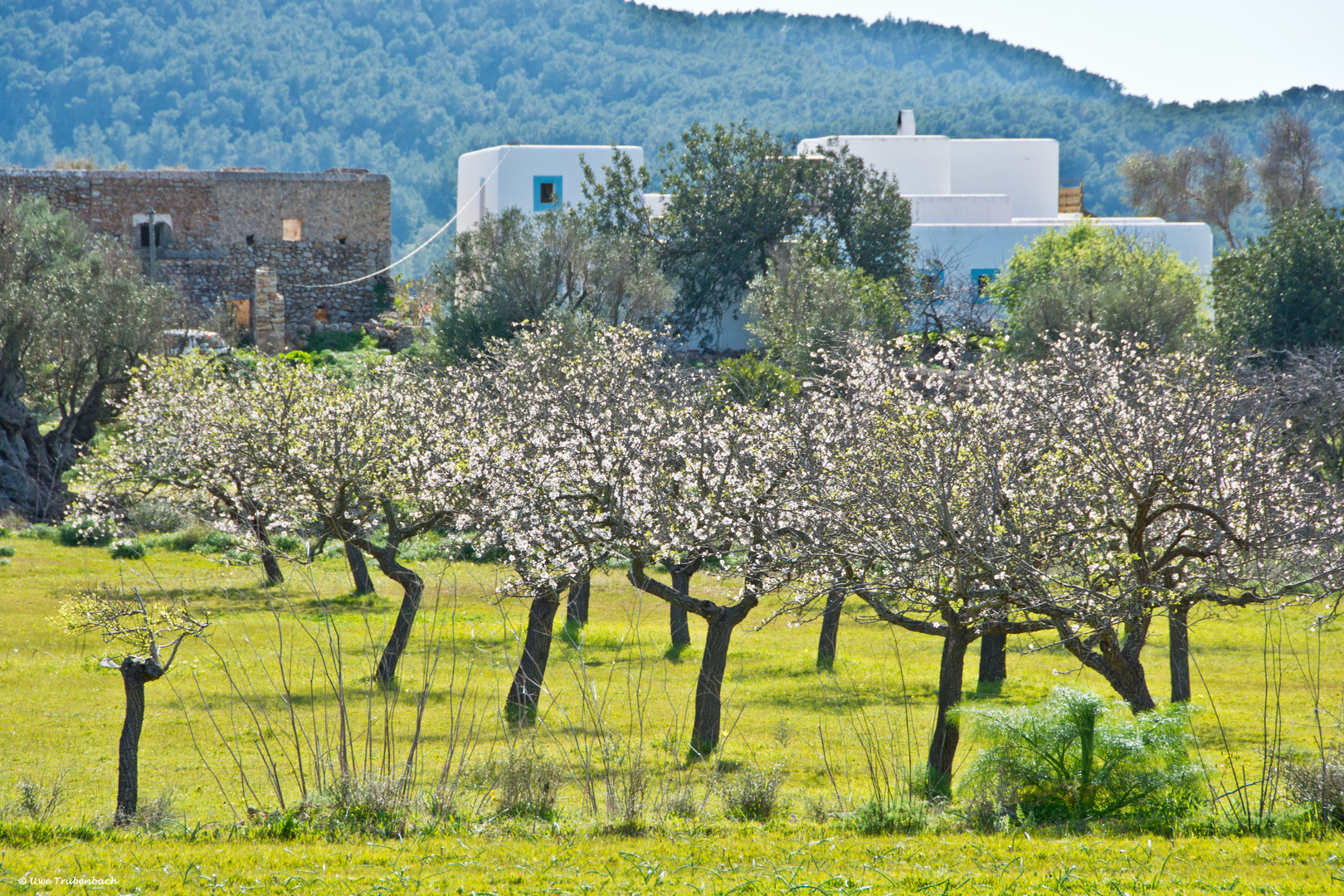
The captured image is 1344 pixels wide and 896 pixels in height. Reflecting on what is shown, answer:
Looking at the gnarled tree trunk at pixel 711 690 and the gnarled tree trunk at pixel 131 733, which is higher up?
the gnarled tree trunk at pixel 131 733

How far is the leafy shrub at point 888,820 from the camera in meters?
7.70

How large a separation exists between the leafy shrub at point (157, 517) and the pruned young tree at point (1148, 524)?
19.9 meters

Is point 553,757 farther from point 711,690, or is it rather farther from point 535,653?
point 535,653

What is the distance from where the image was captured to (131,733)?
26.2 ft

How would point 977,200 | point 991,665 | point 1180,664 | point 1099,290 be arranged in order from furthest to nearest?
point 977,200, point 1099,290, point 991,665, point 1180,664

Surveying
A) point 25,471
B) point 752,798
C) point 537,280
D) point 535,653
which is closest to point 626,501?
point 535,653

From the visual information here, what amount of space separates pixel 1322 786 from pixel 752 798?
409cm

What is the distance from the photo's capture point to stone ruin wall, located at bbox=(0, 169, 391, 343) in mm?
38281

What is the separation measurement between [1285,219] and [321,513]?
2604cm

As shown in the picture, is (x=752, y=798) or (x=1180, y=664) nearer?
(x=752, y=798)

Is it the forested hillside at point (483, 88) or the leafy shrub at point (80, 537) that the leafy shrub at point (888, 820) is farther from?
the forested hillside at point (483, 88)

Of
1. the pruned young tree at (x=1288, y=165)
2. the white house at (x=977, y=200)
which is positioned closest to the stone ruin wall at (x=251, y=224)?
the white house at (x=977, y=200)

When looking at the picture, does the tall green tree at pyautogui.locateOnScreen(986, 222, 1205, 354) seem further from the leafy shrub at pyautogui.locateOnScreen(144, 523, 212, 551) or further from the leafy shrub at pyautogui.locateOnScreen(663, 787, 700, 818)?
the leafy shrub at pyautogui.locateOnScreen(144, 523, 212, 551)

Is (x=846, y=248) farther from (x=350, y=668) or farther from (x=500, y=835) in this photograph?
(x=500, y=835)
